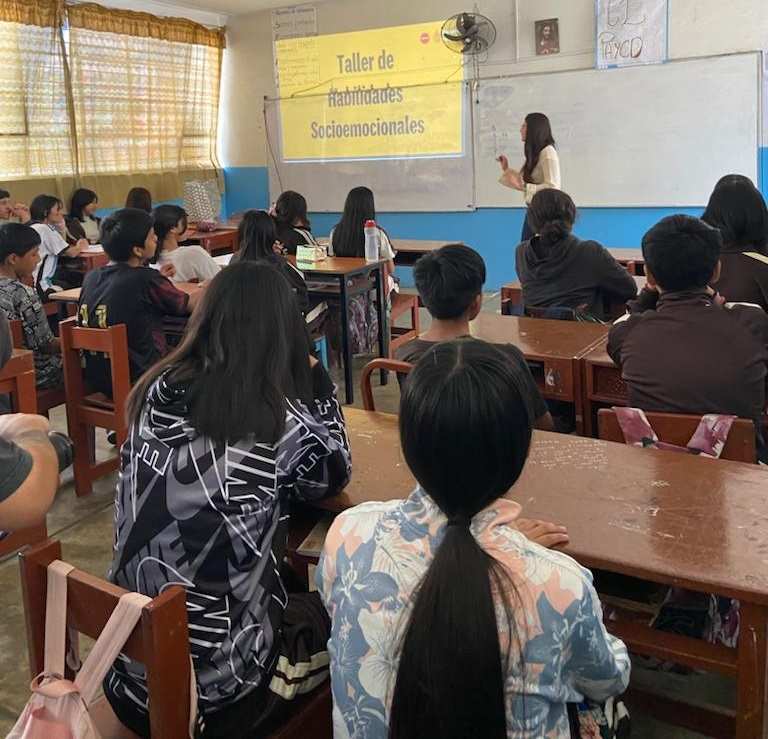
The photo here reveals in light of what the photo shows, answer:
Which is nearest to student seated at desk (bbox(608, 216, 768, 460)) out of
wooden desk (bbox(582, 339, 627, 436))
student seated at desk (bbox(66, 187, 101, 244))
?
wooden desk (bbox(582, 339, 627, 436))

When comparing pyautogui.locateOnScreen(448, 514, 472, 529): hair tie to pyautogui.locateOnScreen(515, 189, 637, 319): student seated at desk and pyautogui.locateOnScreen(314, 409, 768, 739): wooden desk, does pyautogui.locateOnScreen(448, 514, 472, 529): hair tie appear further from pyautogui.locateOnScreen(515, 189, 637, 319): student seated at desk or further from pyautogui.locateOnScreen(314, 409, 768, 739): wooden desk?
pyautogui.locateOnScreen(515, 189, 637, 319): student seated at desk

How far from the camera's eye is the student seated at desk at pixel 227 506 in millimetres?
1280

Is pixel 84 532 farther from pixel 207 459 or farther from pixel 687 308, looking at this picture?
pixel 687 308

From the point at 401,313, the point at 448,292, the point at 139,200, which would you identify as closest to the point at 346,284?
the point at 401,313

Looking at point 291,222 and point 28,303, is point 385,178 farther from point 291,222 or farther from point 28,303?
point 28,303

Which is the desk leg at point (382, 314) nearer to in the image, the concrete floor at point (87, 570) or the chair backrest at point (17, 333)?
the concrete floor at point (87, 570)

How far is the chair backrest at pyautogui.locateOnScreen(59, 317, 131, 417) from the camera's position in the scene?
2.93m

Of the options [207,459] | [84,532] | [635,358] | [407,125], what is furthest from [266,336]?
[407,125]

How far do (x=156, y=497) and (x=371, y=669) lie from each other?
0.49m

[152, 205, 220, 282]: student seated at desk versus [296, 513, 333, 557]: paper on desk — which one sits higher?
[152, 205, 220, 282]: student seated at desk

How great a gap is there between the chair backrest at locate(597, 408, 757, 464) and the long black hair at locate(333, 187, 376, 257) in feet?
9.93

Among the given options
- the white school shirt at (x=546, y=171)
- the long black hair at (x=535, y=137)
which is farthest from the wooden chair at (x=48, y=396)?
the long black hair at (x=535, y=137)

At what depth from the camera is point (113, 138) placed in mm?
7242

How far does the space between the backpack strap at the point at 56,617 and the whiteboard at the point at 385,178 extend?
6327 millimetres
